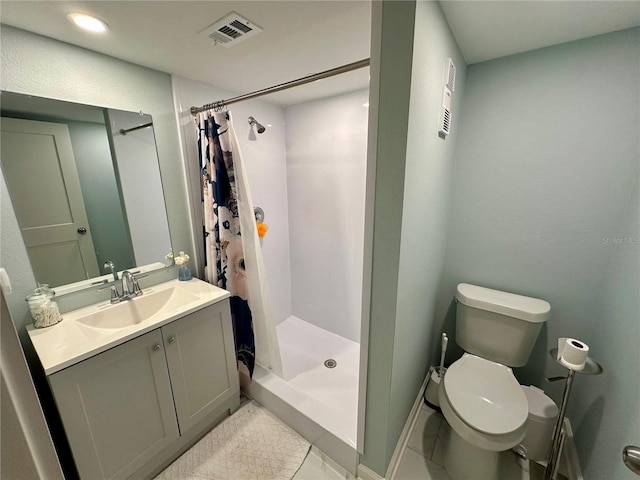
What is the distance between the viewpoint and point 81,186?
134 cm

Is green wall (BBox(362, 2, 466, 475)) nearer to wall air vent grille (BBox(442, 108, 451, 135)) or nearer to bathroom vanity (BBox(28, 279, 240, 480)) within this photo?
wall air vent grille (BBox(442, 108, 451, 135))

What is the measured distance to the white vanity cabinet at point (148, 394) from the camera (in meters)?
1.06

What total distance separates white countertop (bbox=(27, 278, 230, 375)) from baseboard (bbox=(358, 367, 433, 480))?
3.85 feet

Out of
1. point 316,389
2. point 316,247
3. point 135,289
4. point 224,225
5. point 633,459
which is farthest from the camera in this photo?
point 316,247

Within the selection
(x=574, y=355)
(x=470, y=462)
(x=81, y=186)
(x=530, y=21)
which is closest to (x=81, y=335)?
(x=81, y=186)

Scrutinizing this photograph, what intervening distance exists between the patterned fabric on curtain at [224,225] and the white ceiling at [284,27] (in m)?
0.36

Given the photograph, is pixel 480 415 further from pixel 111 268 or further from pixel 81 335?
pixel 111 268

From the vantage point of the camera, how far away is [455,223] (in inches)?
68.9

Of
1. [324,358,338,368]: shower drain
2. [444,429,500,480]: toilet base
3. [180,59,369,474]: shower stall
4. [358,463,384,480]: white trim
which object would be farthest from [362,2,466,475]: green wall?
[324,358,338,368]: shower drain

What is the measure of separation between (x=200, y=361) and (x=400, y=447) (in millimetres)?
1207

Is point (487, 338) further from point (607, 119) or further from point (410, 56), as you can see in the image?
point (410, 56)

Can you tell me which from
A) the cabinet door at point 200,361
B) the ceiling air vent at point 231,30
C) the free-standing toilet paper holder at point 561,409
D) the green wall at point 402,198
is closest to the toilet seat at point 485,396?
Result: the free-standing toilet paper holder at point 561,409

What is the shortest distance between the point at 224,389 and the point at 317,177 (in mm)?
1686

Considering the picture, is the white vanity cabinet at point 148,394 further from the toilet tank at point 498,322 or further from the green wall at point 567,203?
the green wall at point 567,203
